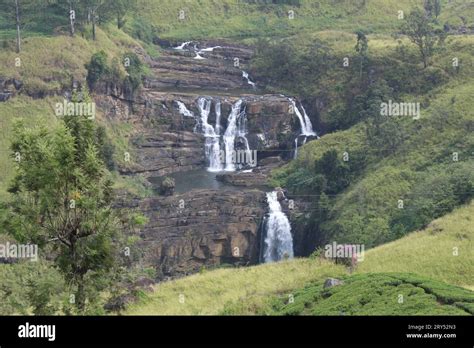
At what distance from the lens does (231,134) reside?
65.4 metres

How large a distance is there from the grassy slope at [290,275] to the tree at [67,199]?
8.94ft

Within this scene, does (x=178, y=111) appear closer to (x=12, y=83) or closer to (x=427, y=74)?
(x=12, y=83)

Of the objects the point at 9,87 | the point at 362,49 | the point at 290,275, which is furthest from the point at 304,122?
the point at 290,275

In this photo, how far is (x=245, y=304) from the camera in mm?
21828

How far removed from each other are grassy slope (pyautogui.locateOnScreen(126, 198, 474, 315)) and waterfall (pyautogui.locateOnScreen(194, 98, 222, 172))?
33.2 m

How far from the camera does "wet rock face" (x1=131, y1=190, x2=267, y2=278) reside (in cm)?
4909

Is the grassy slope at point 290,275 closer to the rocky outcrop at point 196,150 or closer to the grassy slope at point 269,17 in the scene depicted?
the rocky outcrop at point 196,150

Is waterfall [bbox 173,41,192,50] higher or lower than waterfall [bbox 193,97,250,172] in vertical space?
higher

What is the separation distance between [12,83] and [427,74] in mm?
38282

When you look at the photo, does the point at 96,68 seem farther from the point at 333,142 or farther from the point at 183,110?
the point at 333,142

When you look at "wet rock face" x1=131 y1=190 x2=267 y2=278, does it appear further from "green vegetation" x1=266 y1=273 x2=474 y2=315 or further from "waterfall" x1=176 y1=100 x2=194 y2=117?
"green vegetation" x1=266 y1=273 x2=474 y2=315

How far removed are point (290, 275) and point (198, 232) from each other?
24.3 m

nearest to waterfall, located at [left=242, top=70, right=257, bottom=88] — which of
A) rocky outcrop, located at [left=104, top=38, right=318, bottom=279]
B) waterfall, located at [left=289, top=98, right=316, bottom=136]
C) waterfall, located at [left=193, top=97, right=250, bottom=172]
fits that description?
rocky outcrop, located at [left=104, top=38, right=318, bottom=279]
